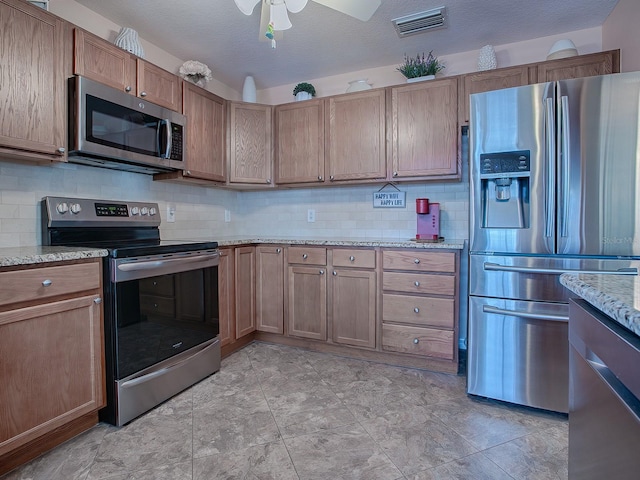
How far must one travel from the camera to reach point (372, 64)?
3066 mm


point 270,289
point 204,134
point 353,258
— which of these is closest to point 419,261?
point 353,258

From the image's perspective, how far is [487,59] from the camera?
8.35 feet

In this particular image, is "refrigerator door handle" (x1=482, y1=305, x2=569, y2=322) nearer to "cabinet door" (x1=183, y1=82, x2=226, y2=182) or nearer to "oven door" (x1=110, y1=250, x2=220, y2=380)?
"oven door" (x1=110, y1=250, x2=220, y2=380)

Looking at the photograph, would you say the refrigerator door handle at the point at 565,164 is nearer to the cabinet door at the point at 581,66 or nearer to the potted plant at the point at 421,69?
the cabinet door at the point at 581,66

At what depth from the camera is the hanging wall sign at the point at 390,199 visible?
3.03 metres

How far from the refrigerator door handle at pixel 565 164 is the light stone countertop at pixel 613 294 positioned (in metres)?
1.12

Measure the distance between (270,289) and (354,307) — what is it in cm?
74

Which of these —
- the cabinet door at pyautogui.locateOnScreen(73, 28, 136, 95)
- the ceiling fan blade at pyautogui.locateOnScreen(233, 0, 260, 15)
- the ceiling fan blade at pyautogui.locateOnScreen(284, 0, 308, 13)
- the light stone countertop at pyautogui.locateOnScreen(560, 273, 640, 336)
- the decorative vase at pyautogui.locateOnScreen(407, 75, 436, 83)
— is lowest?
the light stone countertop at pyautogui.locateOnScreen(560, 273, 640, 336)

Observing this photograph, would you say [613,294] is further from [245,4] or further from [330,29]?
[330,29]

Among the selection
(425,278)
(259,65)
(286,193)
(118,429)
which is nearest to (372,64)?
(259,65)

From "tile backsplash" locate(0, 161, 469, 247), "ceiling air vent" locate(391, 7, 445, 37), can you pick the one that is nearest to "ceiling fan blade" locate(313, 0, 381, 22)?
"ceiling air vent" locate(391, 7, 445, 37)

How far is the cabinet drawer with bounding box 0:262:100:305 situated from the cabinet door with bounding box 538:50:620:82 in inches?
115

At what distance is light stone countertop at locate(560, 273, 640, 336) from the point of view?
1.80 feet

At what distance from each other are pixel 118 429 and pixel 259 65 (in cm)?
284
